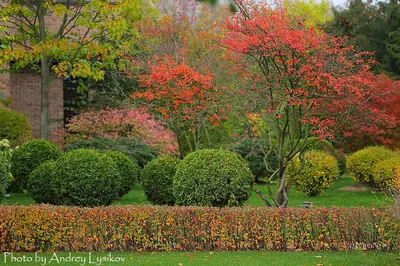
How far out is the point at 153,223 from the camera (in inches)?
346

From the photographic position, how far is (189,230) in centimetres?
880

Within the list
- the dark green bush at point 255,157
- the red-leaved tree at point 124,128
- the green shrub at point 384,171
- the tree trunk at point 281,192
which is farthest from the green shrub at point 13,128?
the green shrub at point 384,171

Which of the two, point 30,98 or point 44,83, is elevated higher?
point 30,98

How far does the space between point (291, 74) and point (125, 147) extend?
29.3 feet

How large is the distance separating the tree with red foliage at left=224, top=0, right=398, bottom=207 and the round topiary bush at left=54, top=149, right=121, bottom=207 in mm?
2906

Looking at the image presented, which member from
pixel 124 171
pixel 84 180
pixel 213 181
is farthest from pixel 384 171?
pixel 84 180

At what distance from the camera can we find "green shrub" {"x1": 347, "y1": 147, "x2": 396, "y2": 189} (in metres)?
16.9

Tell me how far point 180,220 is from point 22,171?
6.65 metres

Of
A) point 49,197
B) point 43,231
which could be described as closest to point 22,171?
point 49,197

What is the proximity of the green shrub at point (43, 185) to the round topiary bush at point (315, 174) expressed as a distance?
6.28 meters

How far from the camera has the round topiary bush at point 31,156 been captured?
1410 cm

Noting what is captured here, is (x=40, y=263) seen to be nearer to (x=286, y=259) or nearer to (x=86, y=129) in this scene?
(x=286, y=259)

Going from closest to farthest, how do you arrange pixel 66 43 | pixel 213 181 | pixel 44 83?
1. pixel 213 181
2. pixel 66 43
3. pixel 44 83

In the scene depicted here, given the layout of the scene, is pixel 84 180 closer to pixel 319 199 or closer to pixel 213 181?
pixel 213 181
